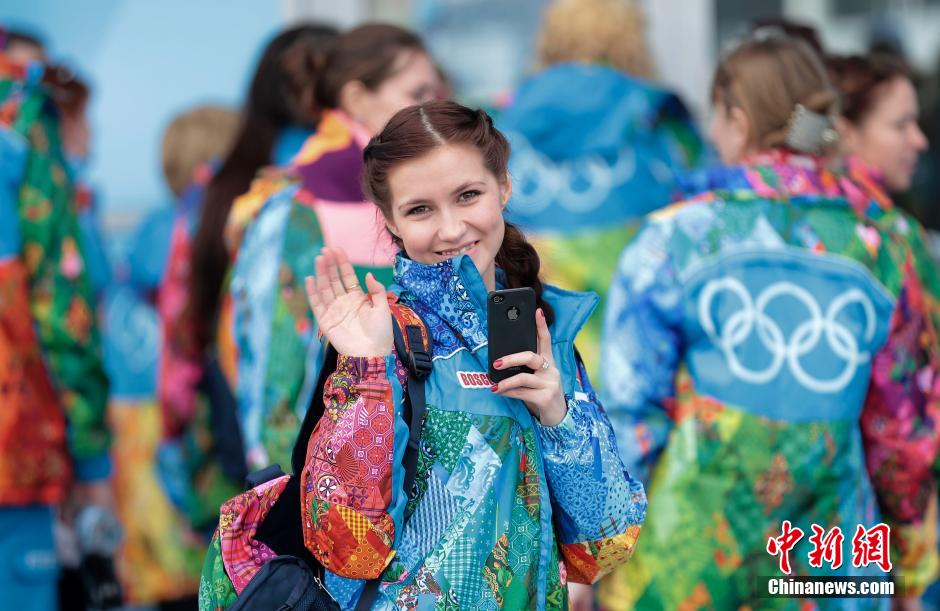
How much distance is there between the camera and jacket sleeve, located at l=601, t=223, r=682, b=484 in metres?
3.22

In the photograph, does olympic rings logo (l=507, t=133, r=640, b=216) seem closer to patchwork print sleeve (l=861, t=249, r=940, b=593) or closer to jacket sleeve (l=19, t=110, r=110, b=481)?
Result: patchwork print sleeve (l=861, t=249, r=940, b=593)

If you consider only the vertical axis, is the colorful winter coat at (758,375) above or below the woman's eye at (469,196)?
below

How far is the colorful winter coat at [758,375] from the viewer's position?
10.3 ft

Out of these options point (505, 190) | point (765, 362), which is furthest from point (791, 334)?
point (505, 190)

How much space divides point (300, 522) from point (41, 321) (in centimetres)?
186

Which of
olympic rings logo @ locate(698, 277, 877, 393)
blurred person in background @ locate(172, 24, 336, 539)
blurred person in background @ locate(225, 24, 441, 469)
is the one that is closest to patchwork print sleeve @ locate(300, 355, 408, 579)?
blurred person in background @ locate(225, 24, 441, 469)

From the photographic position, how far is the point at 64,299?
3791 mm

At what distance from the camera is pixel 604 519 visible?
2.28 meters

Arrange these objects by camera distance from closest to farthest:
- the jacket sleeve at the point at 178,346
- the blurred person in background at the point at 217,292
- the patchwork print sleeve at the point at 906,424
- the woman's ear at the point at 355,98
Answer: the patchwork print sleeve at the point at 906,424 → the woman's ear at the point at 355,98 → the blurred person in background at the point at 217,292 → the jacket sleeve at the point at 178,346

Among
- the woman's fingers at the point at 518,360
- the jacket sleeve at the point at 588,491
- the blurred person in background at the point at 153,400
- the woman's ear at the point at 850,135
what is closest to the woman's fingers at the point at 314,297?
the woman's fingers at the point at 518,360

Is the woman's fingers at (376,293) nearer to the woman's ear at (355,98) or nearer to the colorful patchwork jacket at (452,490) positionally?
the colorful patchwork jacket at (452,490)

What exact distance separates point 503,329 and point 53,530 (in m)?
2.23

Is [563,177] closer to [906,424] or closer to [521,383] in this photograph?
[906,424]

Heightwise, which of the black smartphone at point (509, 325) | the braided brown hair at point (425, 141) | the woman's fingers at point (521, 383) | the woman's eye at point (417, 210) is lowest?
the woman's fingers at point (521, 383)
